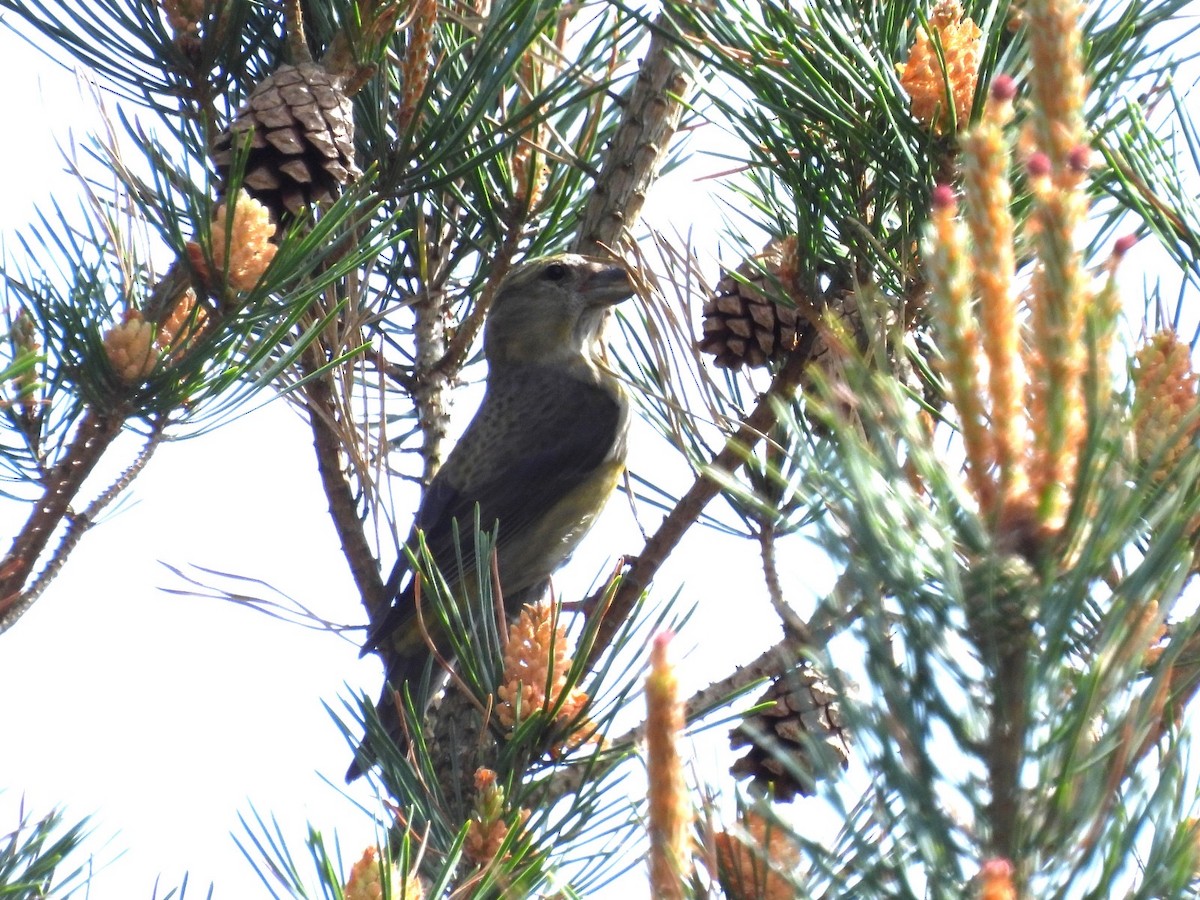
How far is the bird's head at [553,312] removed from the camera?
221 inches

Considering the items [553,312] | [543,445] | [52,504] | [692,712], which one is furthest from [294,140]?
[553,312]

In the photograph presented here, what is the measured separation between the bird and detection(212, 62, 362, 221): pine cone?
2374mm

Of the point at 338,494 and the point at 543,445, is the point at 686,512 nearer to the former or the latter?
the point at 338,494

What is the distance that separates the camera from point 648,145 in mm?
3549

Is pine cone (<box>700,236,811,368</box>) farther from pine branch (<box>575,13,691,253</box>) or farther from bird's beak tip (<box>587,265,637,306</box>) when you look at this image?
bird's beak tip (<box>587,265,637,306</box>)

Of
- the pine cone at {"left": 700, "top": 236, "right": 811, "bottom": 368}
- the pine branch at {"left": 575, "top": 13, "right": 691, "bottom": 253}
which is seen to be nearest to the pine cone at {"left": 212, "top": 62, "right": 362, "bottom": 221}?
the pine cone at {"left": 700, "top": 236, "right": 811, "bottom": 368}

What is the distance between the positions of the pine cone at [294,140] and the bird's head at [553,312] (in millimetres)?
2890

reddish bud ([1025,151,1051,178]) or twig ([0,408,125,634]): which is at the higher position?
twig ([0,408,125,634])

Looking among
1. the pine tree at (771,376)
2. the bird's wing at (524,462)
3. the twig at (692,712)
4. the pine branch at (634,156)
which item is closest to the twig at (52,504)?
the pine tree at (771,376)

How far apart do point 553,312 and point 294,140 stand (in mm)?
3435

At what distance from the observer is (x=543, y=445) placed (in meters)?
5.52

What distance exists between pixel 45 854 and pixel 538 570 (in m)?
3.47

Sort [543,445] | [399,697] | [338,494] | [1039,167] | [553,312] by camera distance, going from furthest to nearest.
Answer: [553,312] → [543,445] → [338,494] → [399,697] → [1039,167]

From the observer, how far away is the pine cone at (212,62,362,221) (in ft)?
8.11
